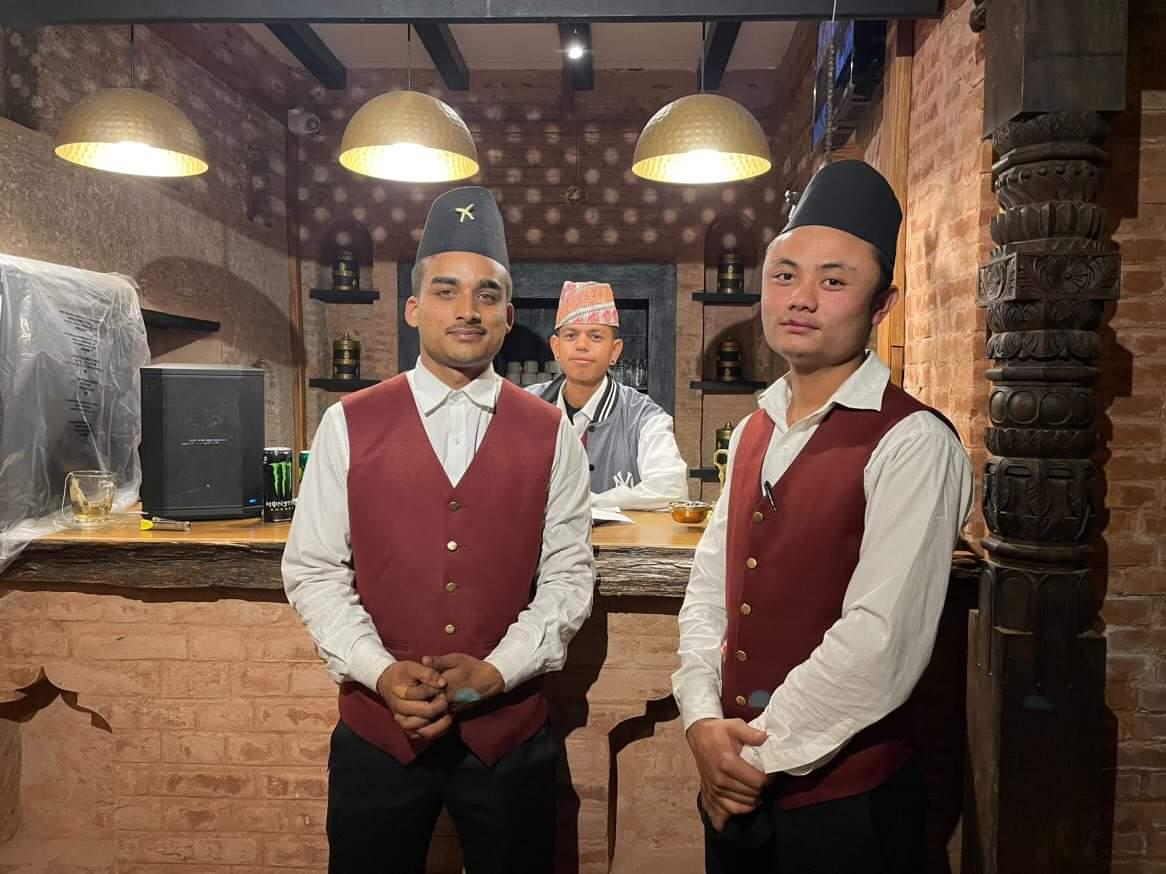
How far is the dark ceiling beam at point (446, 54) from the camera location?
4739 millimetres

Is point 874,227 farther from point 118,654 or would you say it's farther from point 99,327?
point 99,327

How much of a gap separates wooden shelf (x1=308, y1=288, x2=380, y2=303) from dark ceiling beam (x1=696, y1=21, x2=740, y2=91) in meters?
2.65

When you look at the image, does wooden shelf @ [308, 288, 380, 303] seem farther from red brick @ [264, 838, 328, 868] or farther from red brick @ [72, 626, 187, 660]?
red brick @ [264, 838, 328, 868]

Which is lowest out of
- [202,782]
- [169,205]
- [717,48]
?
[202,782]

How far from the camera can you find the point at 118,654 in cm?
227

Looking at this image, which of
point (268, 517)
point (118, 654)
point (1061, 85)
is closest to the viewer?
point (1061, 85)

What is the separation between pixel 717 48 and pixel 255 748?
14.3 feet

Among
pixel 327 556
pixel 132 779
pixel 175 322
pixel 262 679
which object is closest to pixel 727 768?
Answer: pixel 327 556

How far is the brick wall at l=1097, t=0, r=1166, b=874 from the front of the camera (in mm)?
1979

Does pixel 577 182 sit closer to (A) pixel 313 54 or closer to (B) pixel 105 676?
(A) pixel 313 54

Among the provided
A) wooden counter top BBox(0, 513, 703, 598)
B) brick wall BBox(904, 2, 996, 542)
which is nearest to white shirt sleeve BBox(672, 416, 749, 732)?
wooden counter top BBox(0, 513, 703, 598)

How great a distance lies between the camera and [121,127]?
8.40 ft

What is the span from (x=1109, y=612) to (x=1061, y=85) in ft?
4.07

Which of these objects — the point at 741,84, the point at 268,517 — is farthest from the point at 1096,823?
the point at 741,84
